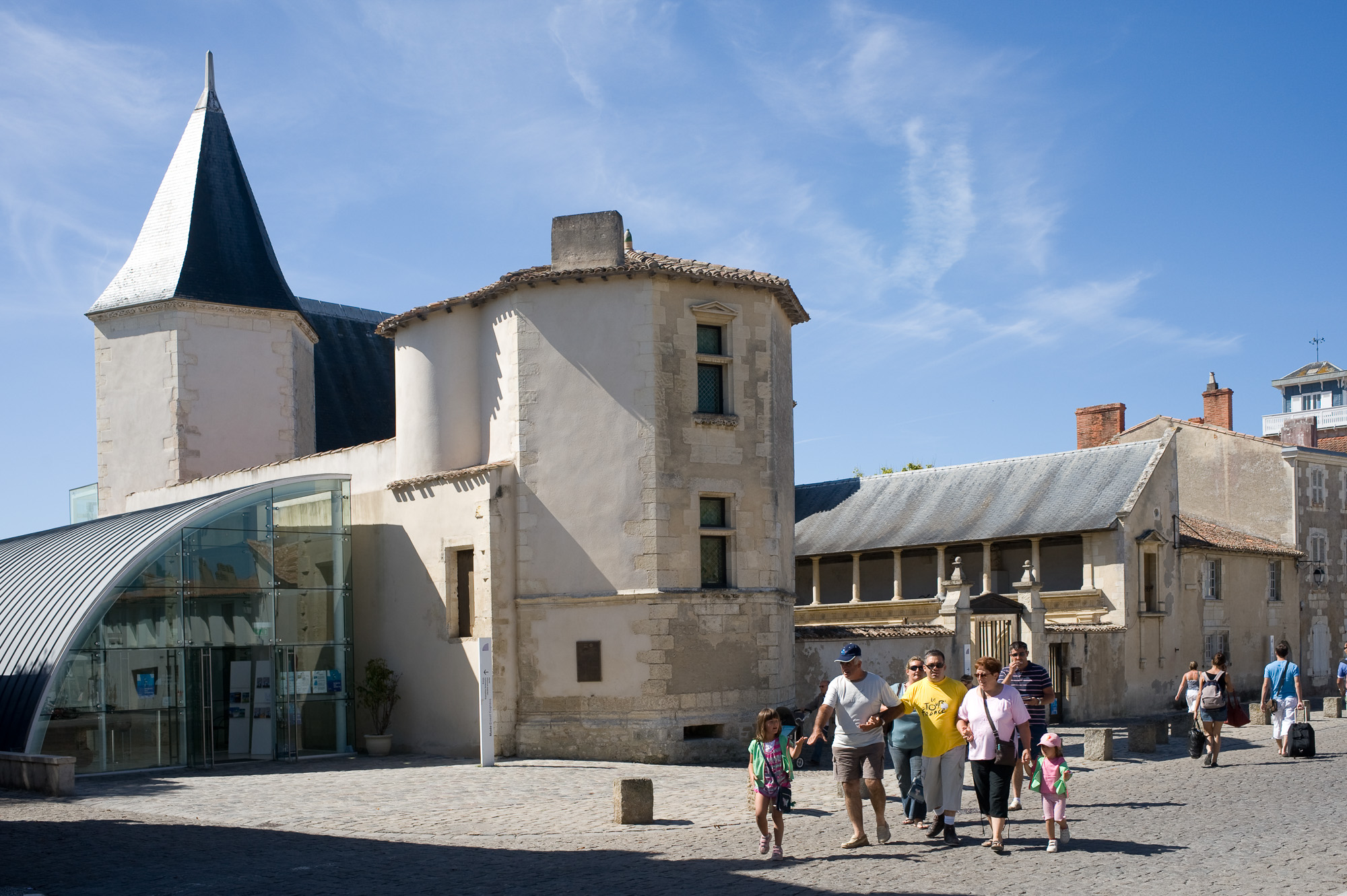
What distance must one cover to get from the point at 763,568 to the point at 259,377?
1448cm

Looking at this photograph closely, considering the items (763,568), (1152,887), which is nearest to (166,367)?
(763,568)

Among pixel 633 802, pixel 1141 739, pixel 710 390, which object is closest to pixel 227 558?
pixel 710 390

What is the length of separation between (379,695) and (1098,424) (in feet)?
84.1

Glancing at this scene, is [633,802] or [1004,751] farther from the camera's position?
[633,802]

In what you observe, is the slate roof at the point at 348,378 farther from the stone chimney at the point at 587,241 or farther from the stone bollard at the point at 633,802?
the stone bollard at the point at 633,802

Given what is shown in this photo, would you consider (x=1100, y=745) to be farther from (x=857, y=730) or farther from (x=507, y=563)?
(x=507, y=563)

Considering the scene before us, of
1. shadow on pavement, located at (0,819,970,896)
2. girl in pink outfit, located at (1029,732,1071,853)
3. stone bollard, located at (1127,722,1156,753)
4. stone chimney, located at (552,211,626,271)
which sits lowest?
stone bollard, located at (1127,722,1156,753)

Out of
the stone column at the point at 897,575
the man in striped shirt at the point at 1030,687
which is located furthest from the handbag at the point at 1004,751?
the stone column at the point at 897,575

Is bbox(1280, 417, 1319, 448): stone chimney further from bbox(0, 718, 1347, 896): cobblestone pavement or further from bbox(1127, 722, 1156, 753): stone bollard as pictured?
bbox(0, 718, 1347, 896): cobblestone pavement

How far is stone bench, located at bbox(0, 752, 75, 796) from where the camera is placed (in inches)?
576

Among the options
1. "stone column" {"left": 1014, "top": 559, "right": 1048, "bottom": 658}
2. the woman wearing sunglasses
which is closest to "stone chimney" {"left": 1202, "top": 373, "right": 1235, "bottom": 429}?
"stone column" {"left": 1014, "top": 559, "right": 1048, "bottom": 658}

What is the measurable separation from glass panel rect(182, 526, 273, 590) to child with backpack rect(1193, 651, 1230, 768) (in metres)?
13.2

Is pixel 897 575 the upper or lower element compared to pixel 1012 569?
lower

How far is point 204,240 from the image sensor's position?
2867cm
